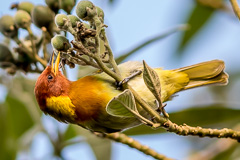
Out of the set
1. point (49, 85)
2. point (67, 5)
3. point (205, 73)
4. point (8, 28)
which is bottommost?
point (205, 73)

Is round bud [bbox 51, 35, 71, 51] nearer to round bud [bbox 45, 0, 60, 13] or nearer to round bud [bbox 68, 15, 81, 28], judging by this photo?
round bud [bbox 68, 15, 81, 28]

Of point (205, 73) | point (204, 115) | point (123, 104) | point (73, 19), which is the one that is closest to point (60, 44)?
point (73, 19)

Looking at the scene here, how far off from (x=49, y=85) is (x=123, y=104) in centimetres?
108

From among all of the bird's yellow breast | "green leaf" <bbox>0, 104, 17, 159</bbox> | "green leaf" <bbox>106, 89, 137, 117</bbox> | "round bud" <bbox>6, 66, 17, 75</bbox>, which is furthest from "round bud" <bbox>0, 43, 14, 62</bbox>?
"green leaf" <bbox>106, 89, 137, 117</bbox>

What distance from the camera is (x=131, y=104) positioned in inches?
84.5

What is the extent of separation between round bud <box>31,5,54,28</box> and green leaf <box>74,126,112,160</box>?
1.08m

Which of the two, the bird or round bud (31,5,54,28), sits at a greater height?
round bud (31,5,54,28)

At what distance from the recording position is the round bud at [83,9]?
2.14 metres

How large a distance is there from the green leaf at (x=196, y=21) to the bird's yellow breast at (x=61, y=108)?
199 centimetres

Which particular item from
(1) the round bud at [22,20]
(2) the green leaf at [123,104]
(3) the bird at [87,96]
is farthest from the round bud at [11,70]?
(2) the green leaf at [123,104]

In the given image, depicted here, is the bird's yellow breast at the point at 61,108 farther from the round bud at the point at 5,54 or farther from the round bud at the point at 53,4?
the round bud at the point at 53,4

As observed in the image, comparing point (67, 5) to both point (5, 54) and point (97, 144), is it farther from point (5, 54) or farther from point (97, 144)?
point (97, 144)

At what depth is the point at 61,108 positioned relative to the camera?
2943 mm

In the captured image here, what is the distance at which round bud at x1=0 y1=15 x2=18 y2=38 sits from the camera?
3.02 metres
